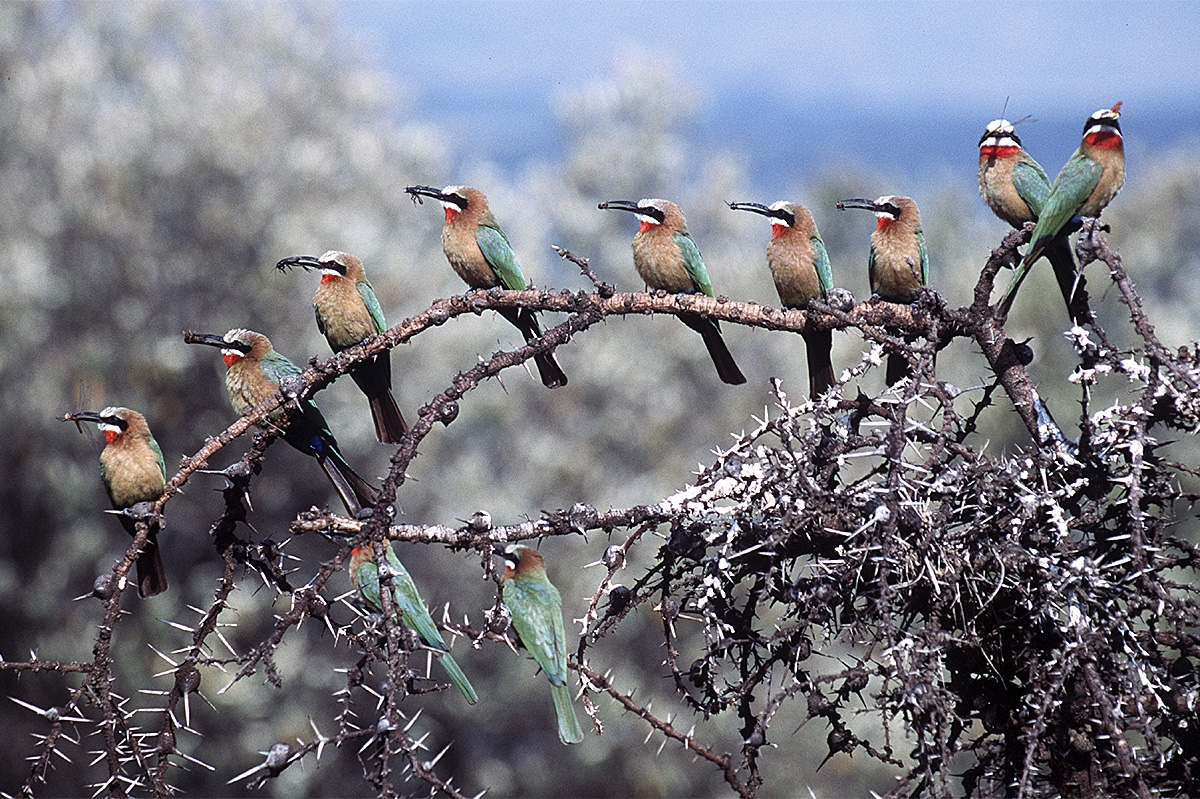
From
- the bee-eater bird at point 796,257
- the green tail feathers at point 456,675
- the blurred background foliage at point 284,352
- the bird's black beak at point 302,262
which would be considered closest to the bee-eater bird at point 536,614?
the green tail feathers at point 456,675

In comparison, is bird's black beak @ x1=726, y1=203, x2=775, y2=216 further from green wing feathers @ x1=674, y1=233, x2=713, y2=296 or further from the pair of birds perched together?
the pair of birds perched together

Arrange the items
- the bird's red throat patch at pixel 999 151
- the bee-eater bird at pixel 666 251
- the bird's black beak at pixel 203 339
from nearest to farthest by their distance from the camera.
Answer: the bird's black beak at pixel 203 339 < the bird's red throat patch at pixel 999 151 < the bee-eater bird at pixel 666 251

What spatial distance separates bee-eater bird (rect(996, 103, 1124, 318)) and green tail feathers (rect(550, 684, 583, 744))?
1.76 metres

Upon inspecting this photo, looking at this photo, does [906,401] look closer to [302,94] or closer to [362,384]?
[362,384]

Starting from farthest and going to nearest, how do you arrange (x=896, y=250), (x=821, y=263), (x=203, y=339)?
(x=821, y=263) < (x=896, y=250) < (x=203, y=339)

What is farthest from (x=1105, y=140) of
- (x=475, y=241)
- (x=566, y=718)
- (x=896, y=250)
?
(x=475, y=241)

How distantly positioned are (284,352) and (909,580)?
1186cm

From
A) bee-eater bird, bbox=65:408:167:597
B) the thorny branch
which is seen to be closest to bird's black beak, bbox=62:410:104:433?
bee-eater bird, bbox=65:408:167:597

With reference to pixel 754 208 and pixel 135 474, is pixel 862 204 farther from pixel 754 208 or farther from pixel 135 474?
pixel 135 474

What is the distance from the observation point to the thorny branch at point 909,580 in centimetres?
208

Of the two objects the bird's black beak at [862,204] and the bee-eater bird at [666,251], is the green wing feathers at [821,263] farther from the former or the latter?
the bee-eater bird at [666,251]

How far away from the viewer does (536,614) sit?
332 cm

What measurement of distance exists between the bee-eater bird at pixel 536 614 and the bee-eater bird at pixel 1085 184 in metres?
1.65

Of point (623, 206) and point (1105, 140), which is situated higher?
point (623, 206)
